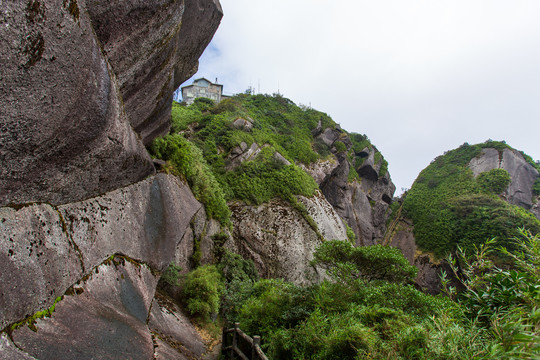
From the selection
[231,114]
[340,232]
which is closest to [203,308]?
[340,232]

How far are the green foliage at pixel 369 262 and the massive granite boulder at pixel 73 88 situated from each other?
9.88m

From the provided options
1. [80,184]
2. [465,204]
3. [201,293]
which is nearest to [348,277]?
[201,293]

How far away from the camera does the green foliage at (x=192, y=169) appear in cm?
1326

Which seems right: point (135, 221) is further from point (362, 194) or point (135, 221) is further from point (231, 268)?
point (362, 194)

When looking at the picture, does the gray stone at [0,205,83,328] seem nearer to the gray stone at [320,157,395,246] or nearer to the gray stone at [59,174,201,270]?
the gray stone at [59,174,201,270]

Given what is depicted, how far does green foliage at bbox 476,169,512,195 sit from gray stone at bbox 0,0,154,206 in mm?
48313

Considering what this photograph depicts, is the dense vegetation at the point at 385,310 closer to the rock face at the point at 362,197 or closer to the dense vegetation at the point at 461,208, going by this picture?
the dense vegetation at the point at 461,208

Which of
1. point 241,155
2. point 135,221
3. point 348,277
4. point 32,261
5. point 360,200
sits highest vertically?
point 360,200

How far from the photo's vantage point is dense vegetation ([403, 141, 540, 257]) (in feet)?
107

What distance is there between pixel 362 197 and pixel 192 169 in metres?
34.6

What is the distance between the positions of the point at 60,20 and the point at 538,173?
2444 inches

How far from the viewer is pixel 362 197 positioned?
43938 mm

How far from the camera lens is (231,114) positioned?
102ft

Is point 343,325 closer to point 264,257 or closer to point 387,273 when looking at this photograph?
point 387,273
